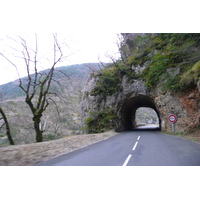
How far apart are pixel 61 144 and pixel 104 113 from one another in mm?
13302

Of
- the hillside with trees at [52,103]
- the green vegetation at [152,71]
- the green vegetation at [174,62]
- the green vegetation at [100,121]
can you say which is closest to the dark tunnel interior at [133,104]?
the green vegetation at [152,71]

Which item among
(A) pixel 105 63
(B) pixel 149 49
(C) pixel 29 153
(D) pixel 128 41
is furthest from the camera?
(D) pixel 128 41

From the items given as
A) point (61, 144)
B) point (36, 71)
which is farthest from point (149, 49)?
point (61, 144)

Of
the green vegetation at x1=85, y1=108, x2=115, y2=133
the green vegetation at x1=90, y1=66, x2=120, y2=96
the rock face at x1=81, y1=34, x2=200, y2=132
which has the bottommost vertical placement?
the green vegetation at x1=85, y1=108, x2=115, y2=133

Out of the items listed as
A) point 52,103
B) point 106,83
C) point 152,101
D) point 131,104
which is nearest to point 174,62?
point 152,101

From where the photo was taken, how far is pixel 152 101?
22.7 meters

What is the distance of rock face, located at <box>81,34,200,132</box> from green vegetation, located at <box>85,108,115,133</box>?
0.56m

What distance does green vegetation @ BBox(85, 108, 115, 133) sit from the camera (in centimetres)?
2080

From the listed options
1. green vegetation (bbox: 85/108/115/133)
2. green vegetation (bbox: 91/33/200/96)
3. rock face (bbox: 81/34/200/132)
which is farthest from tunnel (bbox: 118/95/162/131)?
green vegetation (bbox: 91/33/200/96)

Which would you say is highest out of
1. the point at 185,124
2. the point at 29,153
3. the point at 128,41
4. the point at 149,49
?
the point at 128,41

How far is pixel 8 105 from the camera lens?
25.5 meters

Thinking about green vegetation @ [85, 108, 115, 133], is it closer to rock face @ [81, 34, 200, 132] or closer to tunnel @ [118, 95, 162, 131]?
rock face @ [81, 34, 200, 132]

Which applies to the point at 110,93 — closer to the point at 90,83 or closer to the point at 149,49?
the point at 90,83

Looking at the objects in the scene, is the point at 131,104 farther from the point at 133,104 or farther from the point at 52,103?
the point at 52,103
